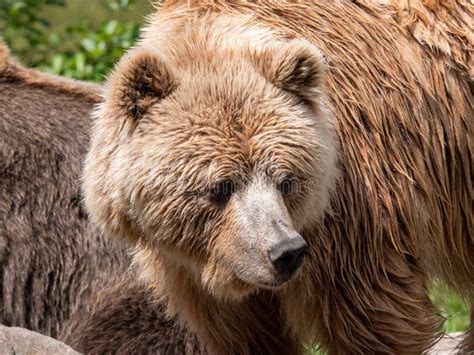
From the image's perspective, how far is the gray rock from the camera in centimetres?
474

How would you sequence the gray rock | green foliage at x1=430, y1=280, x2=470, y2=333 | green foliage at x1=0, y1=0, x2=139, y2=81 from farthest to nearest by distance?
green foliage at x1=0, y1=0, x2=139, y2=81
green foliage at x1=430, y1=280, x2=470, y2=333
the gray rock

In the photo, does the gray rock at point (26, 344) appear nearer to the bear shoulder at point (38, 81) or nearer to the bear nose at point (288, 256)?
the bear nose at point (288, 256)

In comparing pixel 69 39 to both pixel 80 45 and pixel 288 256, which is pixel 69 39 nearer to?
pixel 80 45

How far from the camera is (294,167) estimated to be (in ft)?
15.0

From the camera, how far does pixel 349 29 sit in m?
5.10

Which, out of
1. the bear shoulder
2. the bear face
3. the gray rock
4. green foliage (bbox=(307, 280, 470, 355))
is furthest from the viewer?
the bear shoulder

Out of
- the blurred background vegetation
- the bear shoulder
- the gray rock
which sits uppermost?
the gray rock

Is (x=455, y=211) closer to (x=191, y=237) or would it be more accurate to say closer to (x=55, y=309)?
(x=191, y=237)

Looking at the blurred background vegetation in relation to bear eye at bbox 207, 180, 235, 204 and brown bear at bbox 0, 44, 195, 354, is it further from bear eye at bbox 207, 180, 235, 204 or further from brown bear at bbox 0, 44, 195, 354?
bear eye at bbox 207, 180, 235, 204

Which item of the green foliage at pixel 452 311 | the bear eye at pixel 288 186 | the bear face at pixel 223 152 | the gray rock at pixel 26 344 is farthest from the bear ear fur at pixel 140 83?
the green foliage at pixel 452 311

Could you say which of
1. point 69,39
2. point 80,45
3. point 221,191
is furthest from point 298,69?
point 69,39

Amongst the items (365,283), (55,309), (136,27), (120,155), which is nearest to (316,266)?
(365,283)

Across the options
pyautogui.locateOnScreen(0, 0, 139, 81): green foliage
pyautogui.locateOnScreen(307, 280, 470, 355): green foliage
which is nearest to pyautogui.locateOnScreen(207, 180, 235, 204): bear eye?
pyautogui.locateOnScreen(307, 280, 470, 355): green foliage

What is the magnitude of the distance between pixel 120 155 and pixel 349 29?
1.25m
